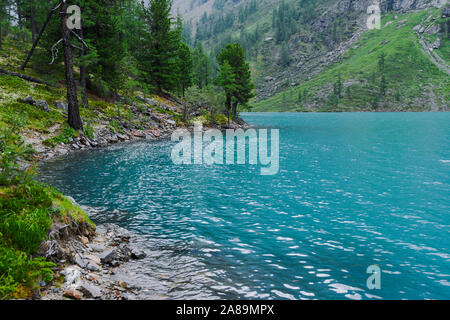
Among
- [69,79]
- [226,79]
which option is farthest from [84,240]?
[226,79]

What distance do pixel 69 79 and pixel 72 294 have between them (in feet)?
86.2

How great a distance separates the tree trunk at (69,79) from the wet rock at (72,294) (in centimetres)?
2540

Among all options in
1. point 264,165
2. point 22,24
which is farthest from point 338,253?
point 22,24

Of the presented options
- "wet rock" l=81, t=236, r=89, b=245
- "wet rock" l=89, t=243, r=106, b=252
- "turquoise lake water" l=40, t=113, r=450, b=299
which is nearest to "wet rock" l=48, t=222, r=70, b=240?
Answer: "wet rock" l=81, t=236, r=89, b=245

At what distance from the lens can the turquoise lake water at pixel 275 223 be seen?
8039 mm

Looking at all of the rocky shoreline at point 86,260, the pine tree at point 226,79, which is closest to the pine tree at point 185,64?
the pine tree at point 226,79

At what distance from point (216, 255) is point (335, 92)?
211m

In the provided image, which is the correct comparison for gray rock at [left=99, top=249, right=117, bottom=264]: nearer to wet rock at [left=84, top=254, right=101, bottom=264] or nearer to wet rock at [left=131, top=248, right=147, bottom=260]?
wet rock at [left=84, top=254, right=101, bottom=264]

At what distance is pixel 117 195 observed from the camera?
15.9 metres

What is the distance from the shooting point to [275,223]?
12.8 metres

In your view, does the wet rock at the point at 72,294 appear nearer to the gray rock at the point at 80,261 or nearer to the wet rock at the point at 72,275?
the wet rock at the point at 72,275

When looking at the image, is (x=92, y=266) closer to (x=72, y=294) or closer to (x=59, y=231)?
(x=59, y=231)
